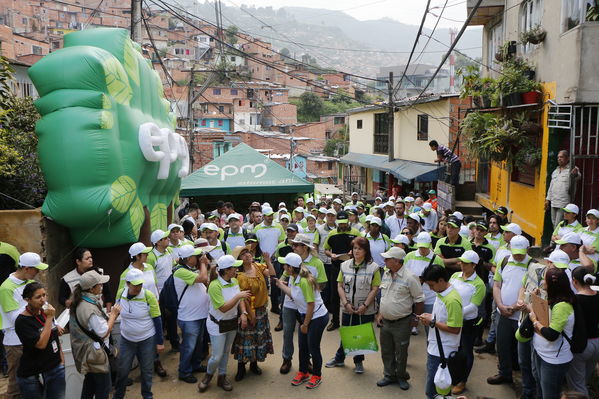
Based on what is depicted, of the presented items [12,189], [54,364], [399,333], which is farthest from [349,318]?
[12,189]

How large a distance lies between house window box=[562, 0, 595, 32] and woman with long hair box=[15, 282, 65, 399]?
9052 mm

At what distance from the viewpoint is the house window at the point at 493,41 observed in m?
14.1

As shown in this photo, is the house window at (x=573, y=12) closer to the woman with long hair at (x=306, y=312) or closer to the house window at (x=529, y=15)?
the house window at (x=529, y=15)

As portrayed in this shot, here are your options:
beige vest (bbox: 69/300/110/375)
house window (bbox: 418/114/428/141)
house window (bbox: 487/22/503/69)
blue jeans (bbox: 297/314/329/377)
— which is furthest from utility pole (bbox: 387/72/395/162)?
beige vest (bbox: 69/300/110/375)

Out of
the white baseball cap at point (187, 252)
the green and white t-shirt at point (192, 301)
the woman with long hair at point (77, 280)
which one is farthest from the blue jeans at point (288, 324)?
the woman with long hair at point (77, 280)

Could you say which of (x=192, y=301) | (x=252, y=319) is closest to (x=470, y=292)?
(x=252, y=319)

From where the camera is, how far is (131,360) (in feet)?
19.7

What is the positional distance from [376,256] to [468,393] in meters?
2.96

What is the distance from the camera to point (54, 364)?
17.0ft

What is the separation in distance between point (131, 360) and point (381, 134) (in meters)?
22.1

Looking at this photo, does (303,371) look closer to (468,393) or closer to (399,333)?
(399,333)

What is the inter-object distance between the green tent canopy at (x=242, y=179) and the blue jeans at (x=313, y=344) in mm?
9414

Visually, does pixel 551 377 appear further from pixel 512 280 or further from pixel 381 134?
pixel 381 134

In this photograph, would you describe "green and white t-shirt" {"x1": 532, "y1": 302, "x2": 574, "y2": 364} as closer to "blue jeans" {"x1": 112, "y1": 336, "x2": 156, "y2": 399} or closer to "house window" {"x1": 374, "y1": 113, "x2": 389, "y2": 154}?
"blue jeans" {"x1": 112, "y1": 336, "x2": 156, "y2": 399}
